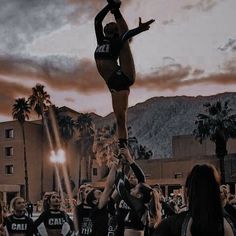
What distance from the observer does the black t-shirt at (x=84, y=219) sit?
842 centimetres

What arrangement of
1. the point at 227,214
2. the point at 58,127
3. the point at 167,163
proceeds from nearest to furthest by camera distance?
the point at 227,214 < the point at 167,163 < the point at 58,127

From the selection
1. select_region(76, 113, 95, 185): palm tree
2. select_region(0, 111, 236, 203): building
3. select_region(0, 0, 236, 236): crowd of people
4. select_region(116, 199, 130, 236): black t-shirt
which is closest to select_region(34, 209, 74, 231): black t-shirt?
select_region(0, 0, 236, 236): crowd of people

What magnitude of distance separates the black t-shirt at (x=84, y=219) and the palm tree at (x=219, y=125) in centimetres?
4026

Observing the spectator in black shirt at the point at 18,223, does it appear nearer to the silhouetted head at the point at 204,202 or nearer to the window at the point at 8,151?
the silhouetted head at the point at 204,202

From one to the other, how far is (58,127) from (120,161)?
191ft

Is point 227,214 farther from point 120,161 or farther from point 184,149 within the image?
point 184,149

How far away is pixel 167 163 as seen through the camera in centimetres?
5862

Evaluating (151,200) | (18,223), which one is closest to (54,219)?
(18,223)

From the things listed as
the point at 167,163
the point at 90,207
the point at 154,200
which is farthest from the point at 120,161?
the point at 167,163

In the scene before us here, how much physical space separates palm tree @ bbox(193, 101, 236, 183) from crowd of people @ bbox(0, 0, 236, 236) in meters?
38.0

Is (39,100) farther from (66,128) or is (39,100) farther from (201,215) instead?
(201,215)

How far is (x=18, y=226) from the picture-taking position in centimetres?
937

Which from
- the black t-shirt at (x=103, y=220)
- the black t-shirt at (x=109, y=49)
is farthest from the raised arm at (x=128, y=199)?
the black t-shirt at (x=103, y=220)

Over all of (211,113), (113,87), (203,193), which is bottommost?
(203,193)
